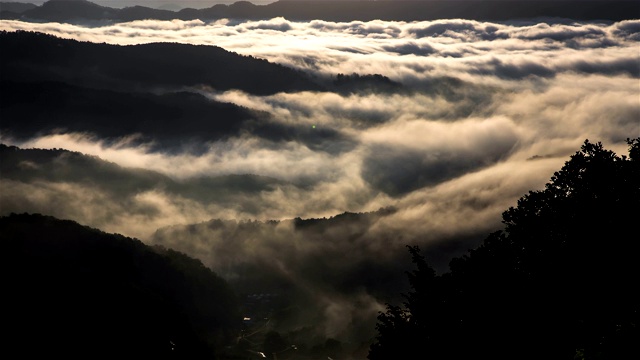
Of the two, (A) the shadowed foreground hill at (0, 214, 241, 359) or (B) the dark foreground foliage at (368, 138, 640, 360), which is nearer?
(B) the dark foreground foliage at (368, 138, 640, 360)

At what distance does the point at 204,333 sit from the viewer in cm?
12612

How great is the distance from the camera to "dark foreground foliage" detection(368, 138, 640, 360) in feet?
89.4

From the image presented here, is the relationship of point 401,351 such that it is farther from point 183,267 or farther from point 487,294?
point 183,267

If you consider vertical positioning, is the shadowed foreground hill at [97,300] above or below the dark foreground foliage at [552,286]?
below

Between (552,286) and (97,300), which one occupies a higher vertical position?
(552,286)

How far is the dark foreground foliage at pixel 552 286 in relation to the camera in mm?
27250

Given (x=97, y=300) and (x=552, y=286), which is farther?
(x=97, y=300)

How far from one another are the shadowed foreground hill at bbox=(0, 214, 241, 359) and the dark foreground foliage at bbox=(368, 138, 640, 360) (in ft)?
240

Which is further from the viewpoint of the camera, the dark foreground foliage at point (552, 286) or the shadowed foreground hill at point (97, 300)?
the shadowed foreground hill at point (97, 300)

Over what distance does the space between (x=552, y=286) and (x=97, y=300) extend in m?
89.3

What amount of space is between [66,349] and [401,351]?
2901 inches

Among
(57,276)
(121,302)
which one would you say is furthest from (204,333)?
(57,276)

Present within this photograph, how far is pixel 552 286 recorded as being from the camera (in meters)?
28.2

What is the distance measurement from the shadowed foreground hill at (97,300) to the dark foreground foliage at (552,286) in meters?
73.2
